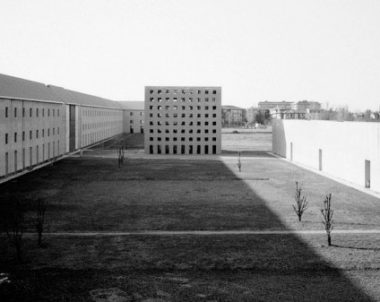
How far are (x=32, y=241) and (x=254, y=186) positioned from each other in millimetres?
17980

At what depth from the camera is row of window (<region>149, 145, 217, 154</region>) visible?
6184 centimetres

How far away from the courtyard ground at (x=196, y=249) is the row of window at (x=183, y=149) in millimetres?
29343

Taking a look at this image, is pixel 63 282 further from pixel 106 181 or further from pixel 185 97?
pixel 185 97

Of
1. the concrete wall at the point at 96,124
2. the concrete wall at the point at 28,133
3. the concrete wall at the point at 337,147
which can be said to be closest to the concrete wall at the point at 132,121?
the concrete wall at the point at 96,124

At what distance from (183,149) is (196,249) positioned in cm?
4600

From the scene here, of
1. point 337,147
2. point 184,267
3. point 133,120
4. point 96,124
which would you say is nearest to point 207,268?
point 184,267

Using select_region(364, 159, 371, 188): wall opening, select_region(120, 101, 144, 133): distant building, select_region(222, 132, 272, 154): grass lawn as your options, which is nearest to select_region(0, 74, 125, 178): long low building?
select_region(222, 132, 272, 154): grass lawn

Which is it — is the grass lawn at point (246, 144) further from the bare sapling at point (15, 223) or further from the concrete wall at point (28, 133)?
the bare sapling at point (15, 223)

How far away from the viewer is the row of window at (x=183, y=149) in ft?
203

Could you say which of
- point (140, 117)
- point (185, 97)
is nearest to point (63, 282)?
point (185, 97)

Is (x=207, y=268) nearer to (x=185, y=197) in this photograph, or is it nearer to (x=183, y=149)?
(x=185, y=197)

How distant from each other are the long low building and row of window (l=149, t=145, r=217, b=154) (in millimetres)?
10418

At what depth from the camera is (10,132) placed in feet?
120

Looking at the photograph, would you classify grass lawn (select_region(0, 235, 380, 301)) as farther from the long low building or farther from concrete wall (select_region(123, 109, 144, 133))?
concrete wall (select_region(123, 109, 144, 133))
